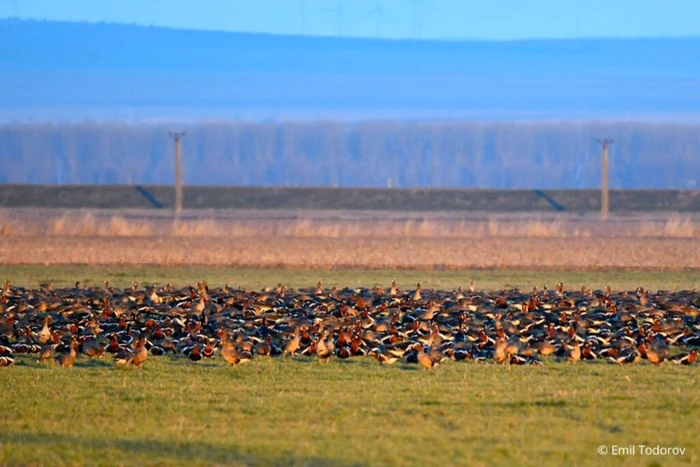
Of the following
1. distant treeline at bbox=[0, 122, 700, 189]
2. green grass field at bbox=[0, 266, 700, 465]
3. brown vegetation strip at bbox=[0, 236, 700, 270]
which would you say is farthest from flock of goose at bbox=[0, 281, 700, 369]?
distant treeline at bbox=[0, 122, 700, 189]

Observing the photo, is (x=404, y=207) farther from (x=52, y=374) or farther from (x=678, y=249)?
(x=52, y=374)

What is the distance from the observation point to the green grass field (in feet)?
31.1

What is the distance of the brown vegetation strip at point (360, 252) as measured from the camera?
30281mm

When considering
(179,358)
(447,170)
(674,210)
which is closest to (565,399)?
(179,358)

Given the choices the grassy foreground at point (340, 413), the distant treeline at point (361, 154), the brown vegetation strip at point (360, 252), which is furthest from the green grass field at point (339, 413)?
the distant treeline at point (361, 154)

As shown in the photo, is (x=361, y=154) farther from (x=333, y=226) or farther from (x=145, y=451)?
(x=145, y=451)

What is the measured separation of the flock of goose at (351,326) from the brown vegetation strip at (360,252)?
1022cm

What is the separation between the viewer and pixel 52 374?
527 inches

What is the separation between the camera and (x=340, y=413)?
36.7 feet

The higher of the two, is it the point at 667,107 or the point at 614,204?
the point at 667,107

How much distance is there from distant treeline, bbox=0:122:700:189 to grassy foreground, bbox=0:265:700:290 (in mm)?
60250

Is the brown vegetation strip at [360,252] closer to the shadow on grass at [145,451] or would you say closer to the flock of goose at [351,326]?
the flock of goose at [351,326]

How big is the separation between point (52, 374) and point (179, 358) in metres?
1.81

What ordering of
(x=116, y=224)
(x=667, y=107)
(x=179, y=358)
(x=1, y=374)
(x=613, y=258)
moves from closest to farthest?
(x=1, y=374) < (x=179, y=358) < (x=613, y=258) < (x=116, y=224) < (x=667, y=107)
